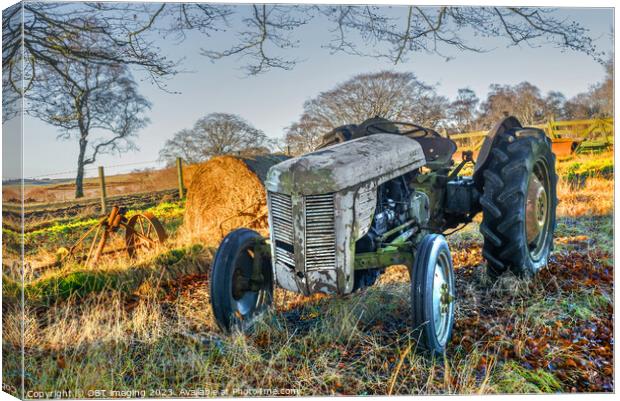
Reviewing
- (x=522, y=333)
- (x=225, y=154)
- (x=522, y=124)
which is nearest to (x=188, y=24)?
(x=225, y=154)

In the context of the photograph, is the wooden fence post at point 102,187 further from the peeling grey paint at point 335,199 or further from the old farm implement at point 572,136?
the old farm implement at point 572,136

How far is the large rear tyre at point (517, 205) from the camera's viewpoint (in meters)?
5.00

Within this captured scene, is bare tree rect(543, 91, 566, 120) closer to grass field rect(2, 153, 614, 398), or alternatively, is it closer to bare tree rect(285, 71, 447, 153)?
grass field rect(2, 153, 614, 398)

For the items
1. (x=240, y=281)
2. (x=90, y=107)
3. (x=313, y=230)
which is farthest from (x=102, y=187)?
(x=313, y=230)

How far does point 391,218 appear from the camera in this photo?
4707 millimetres

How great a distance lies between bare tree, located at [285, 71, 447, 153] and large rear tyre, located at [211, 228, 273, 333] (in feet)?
3.17

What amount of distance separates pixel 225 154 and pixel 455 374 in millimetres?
2731

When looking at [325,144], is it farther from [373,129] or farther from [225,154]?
[225,154]

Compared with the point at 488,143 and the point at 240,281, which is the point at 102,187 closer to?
the point at 240,281

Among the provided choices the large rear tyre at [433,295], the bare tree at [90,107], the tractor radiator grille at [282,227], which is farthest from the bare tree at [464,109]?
the bare tree at [90,107]

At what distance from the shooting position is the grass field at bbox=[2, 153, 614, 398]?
436cm

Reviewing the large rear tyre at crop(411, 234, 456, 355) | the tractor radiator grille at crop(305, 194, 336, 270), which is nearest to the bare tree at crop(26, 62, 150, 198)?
the tractor radiator grille at crop(305, 194, 336, 270)

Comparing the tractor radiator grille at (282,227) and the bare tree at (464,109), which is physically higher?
the bare tree at (464,109)

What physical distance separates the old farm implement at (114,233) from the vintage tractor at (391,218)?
99 centimetres
